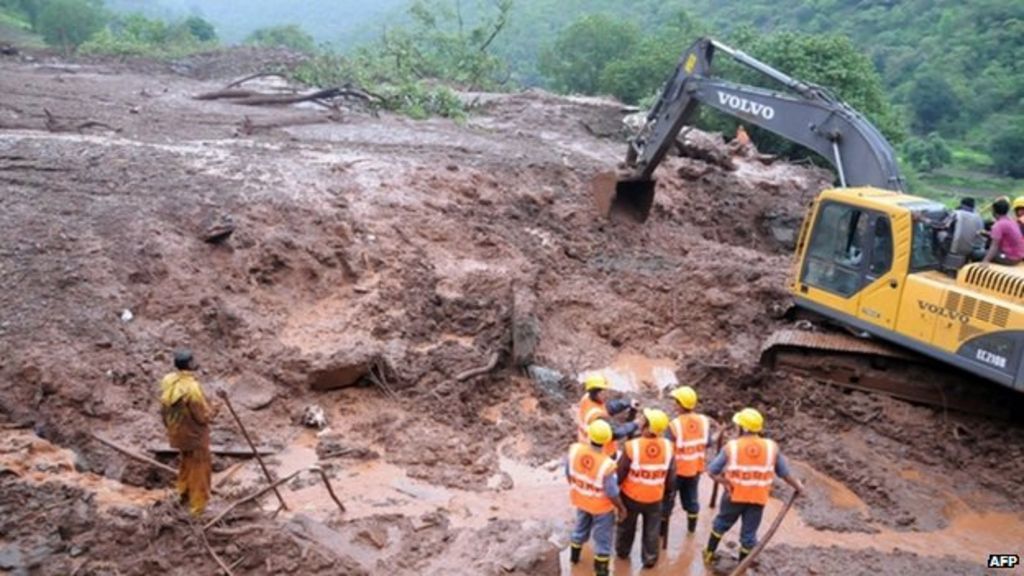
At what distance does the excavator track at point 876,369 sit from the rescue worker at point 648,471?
→ 149 inches

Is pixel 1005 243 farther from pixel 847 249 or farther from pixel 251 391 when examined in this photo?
pixel 251 391

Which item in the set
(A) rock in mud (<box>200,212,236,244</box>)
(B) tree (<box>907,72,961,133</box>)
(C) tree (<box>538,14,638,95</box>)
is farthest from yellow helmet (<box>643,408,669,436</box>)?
(B) tree (<box>907,72,961,133</box>)

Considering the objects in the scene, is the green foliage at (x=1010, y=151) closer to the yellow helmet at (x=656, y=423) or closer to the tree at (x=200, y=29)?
the yellow helmet at (x=656, y=423)

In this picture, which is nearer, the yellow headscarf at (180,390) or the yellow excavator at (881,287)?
the yellow headscarf at (180,390)

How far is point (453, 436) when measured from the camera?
985 centimetres

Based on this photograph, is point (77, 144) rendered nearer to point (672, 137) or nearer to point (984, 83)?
point (672, 137)

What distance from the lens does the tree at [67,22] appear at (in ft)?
134

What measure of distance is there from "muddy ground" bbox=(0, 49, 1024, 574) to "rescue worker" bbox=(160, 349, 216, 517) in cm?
32

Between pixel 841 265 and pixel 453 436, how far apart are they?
4.80 meters

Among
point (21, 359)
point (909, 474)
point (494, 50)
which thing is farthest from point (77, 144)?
point (494, 50)

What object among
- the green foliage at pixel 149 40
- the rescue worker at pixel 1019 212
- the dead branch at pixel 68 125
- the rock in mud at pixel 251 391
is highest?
the green foliage at pixel 149 40

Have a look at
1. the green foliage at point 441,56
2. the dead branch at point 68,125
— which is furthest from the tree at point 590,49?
the dead branch at point 68,125

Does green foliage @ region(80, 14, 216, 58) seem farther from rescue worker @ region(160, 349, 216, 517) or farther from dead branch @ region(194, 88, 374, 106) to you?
rescue worker @ region(160, 349, 216, 517)

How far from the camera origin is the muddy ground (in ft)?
25.4
